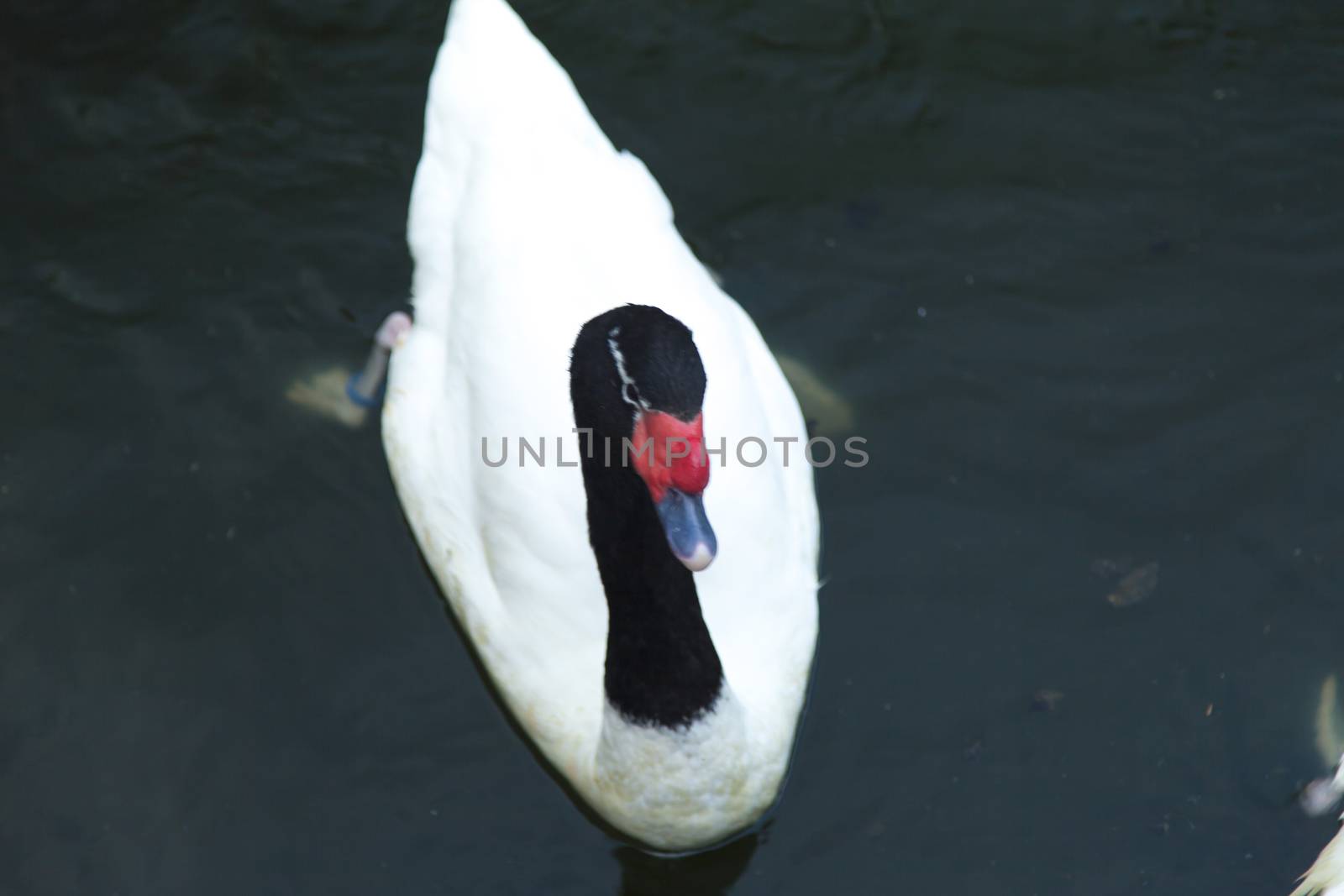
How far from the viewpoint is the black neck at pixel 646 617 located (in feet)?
11.5

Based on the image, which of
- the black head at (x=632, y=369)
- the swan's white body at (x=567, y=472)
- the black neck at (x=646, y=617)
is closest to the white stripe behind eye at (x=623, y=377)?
the black head at (x=632, y=369)

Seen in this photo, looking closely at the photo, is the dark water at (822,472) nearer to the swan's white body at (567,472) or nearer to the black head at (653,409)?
the swan's white body at (567,472)

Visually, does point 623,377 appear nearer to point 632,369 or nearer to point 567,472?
point 632,369

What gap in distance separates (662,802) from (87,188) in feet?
11.1

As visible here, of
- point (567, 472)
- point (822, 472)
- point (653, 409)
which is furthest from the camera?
point (822, 472)

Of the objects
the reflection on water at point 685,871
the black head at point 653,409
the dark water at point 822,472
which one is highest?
the black head at point 653,409

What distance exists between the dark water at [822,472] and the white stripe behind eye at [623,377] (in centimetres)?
144

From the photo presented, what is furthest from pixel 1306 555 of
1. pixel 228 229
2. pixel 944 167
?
pixel 228 229

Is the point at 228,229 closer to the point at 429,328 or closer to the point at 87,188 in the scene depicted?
the point at 87,188

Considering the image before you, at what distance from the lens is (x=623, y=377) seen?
3.21m

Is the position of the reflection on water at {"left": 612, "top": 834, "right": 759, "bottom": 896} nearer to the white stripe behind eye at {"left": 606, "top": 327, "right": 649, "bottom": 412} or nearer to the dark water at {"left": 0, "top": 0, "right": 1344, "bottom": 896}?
the dark water at {"left": 0, "top": 0, "right": 1344, "bottom": 896}

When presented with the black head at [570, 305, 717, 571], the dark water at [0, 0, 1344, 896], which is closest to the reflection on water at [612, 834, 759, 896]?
the dark water at [0, 0, 1344, 896]

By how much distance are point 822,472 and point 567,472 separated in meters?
1.14

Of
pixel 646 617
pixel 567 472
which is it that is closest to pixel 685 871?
pixel 646 617
